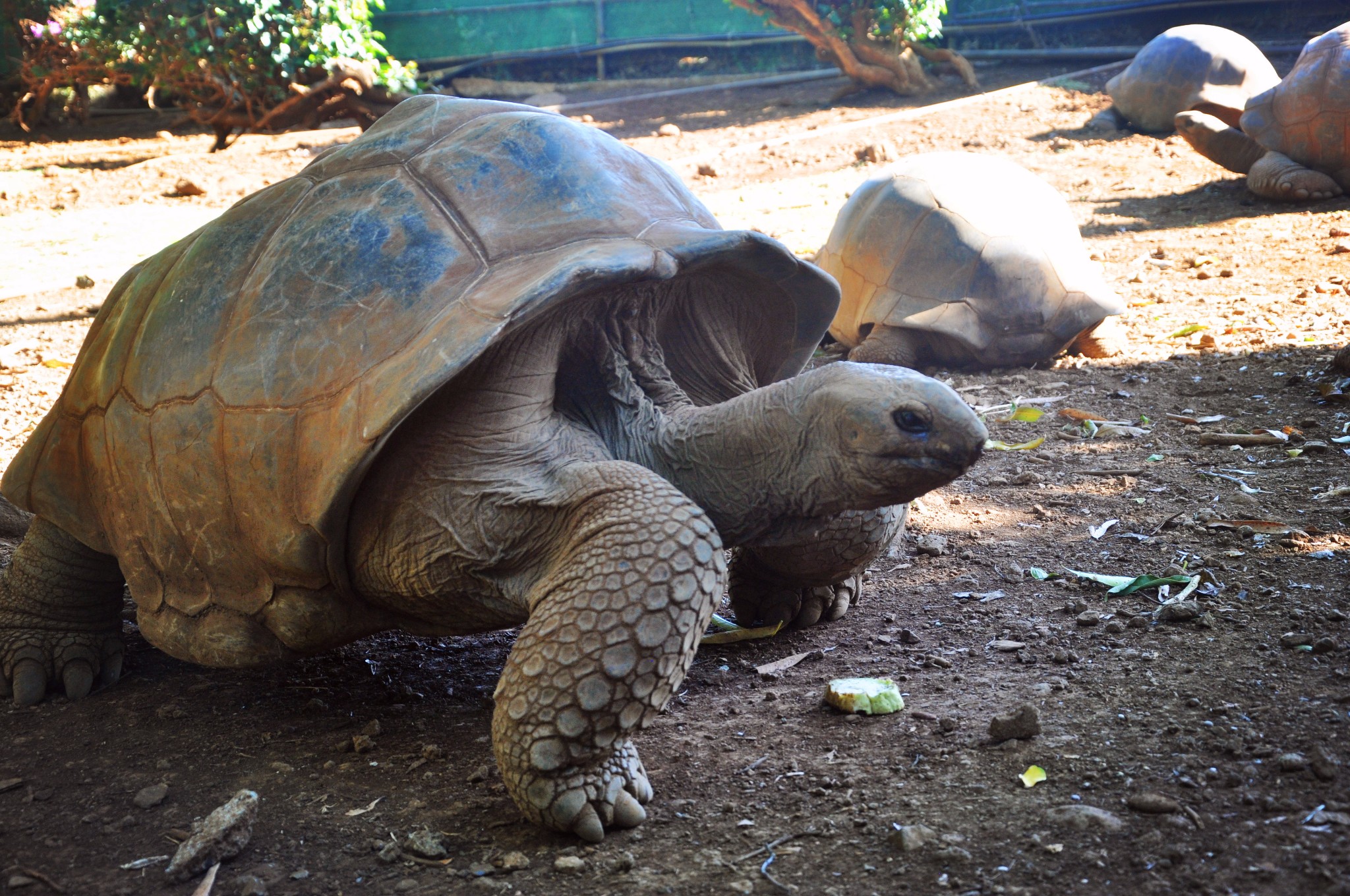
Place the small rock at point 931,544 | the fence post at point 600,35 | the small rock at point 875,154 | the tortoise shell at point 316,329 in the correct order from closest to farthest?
the tortoise shell at point 316,329 → the small rock at point 931,544 → the small rock at point 875,154 → the fence post at point 600,35

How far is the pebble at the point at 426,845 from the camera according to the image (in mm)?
1904

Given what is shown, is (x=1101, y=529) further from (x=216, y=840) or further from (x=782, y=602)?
(x=216, y=840)

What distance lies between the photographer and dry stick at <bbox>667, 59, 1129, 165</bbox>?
34.0ft

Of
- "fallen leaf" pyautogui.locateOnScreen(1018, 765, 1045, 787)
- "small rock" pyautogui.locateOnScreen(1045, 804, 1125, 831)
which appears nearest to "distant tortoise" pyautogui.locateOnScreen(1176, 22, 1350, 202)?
"fallen leaf" pyautogui.locateOnScreen(1018, 765, 1045, 787)

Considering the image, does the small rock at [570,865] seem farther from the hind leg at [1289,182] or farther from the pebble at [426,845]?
the hind leg at [1289,182]

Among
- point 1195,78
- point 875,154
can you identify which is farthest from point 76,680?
point 1195,78

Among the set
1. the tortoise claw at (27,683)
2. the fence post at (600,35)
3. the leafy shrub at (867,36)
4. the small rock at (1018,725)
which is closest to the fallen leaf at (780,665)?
the small rock at (1018,725)

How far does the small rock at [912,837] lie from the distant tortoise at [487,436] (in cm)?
44

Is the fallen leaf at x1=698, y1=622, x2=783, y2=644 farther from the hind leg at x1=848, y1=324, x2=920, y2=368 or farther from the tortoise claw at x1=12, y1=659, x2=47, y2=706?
the hind leg at x1=848, y1=324, x2=920, y2=368

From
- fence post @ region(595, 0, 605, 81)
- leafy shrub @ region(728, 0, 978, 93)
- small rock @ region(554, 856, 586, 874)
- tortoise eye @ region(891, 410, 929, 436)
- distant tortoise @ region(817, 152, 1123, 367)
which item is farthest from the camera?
fence post @ region(595, 0, 605, 81)

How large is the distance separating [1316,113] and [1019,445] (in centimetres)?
528

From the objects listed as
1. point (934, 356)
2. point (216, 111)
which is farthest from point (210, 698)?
point (216, 111)

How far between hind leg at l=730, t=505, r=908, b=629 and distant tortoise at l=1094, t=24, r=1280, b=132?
8.35m

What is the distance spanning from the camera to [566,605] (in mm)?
1930
